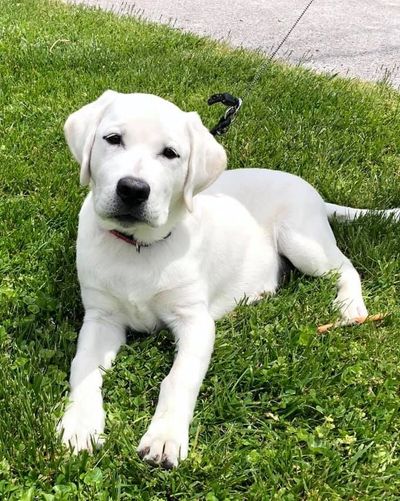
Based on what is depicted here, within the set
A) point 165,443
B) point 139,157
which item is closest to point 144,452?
point 165,443

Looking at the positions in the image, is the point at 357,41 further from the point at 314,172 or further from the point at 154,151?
the point at 154,151

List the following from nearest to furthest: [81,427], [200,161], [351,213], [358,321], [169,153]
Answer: [81,427], [169,153], [200,161], [358,321], [351,213]

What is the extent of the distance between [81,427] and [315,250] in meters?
1.70

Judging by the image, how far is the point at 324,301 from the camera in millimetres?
3434

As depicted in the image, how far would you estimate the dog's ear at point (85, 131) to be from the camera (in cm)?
277

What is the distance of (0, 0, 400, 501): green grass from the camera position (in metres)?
2.37

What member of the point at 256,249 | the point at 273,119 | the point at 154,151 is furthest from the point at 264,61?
the point at 154,151

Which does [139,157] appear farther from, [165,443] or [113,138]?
[165,443]

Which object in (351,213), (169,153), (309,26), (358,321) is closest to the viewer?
(169,153)

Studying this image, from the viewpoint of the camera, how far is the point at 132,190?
255 cm

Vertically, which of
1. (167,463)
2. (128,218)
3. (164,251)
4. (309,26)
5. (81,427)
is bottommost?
(309,26)

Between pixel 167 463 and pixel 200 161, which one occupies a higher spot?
→ pixel 200 161

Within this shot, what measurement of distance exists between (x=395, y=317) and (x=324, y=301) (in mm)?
368

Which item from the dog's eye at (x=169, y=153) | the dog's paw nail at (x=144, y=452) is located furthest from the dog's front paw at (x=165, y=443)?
the dog's eye at (x=169, y=153)
